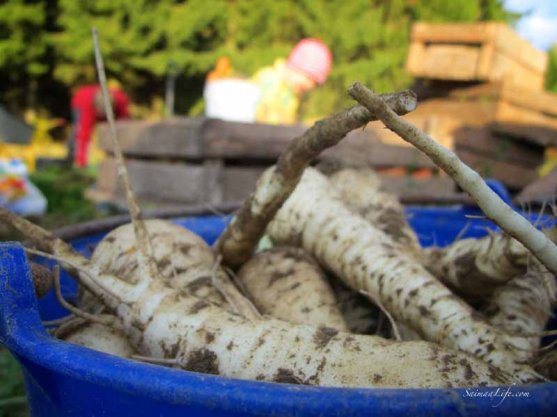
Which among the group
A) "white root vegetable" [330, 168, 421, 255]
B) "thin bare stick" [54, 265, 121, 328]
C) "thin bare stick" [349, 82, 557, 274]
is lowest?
"thin bare stick" [54, 265, 121, 328]

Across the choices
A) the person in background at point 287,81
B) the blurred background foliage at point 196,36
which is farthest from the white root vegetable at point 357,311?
the blurred background foliage at point 196,36

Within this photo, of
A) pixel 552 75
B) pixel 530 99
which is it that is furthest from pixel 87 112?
pixel 552 75

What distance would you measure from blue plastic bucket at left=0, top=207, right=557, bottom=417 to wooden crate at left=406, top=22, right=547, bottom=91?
4.66 metres

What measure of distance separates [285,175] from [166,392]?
1.88ft

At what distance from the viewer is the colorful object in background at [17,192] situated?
3.34 meters

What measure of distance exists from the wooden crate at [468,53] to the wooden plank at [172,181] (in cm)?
276

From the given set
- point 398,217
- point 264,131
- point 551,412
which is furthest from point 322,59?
point 551,412

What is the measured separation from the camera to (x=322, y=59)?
160 inches

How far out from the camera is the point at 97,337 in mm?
1034

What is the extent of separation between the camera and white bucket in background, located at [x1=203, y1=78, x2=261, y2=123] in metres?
3.90

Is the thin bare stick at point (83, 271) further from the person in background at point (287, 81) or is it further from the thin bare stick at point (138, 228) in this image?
the person in background at point (287, 81)

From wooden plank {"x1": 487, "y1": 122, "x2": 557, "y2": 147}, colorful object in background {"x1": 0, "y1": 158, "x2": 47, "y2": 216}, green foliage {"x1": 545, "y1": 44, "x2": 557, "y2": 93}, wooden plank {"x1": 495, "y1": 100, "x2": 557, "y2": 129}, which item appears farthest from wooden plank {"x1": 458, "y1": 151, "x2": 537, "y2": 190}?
green foliage {"x1": 545, "y1": 44, "x2": 557, "y2": 93}

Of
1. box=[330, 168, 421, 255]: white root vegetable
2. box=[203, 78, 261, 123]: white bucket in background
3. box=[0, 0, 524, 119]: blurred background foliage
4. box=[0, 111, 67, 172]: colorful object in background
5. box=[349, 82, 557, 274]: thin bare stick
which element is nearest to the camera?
box=[349, 82, 557, 274]: thin bare stick

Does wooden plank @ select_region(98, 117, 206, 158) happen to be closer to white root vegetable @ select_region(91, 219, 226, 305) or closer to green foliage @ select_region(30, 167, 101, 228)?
green foliage @ select_region(30, 167, 101, 228)
